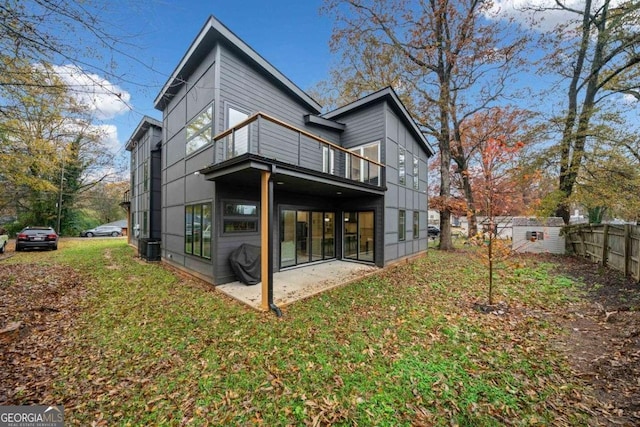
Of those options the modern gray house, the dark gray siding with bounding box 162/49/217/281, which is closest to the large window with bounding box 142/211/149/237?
the modern gray house

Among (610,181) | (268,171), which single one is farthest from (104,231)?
(610,181)

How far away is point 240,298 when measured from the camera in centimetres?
582

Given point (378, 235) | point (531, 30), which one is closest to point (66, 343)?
point (378, 235)

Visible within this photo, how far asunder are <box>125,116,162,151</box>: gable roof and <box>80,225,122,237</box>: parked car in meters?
12.6

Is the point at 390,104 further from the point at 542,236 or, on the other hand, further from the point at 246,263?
the point at 542,236

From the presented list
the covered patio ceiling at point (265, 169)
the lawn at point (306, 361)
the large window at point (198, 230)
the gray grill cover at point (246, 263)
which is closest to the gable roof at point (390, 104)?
the covered patio ceiling at point (265, 169)

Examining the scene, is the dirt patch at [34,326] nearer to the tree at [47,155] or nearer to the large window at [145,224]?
the tree at [47,155]

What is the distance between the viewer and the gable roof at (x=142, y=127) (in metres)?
12.3

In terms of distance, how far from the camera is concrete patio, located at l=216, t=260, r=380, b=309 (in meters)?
5.92

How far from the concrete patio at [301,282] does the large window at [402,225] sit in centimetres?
258

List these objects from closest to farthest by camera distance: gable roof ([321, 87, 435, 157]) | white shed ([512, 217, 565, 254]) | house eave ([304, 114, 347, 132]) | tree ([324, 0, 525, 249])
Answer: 1. gable roof ([321, 87, 435, 157])
2. house eave ([304, 114, 347, 132])
3. tree ([324, 0, 525, 249])
4. white shed ([512, 217, 565, 254])

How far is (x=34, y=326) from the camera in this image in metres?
4.41

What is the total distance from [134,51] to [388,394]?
5.57m

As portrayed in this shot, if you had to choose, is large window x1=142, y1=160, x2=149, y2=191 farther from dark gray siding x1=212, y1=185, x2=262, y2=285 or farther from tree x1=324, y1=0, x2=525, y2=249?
tree x1=324, y1=0, x2=525, y2=249
